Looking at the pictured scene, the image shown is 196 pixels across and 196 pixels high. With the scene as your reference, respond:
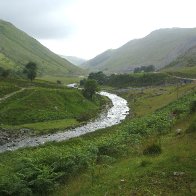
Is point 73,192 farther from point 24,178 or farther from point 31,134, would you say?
point 31,134

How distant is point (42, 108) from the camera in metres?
105

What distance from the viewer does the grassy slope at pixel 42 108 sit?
93.1 m

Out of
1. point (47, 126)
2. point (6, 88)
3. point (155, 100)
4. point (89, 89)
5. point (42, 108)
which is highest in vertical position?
point (6, 88)

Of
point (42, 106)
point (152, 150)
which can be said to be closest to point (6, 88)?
point (42, 106)

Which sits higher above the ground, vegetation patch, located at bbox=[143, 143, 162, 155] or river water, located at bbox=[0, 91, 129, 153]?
vegetation patch, located at bbox=[143, 143, 162, 155]

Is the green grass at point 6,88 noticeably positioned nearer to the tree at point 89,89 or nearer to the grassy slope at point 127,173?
the tree at point 89,89

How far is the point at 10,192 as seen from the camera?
86.9 ft

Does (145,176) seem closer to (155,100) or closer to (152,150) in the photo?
(152,150)

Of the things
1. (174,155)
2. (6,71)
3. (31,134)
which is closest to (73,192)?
(174,155)

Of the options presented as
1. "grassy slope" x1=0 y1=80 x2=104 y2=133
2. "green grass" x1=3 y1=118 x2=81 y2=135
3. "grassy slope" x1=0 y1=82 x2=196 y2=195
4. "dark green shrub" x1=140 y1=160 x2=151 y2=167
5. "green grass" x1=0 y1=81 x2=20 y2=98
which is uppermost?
"green grass" x1=0 y1=81 x2=20 y2=98

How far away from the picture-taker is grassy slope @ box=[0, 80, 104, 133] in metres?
93.1

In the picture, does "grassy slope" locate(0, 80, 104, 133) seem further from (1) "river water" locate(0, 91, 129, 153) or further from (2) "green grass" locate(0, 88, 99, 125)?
(1) "river water" locate(0, 91, 129, 153)

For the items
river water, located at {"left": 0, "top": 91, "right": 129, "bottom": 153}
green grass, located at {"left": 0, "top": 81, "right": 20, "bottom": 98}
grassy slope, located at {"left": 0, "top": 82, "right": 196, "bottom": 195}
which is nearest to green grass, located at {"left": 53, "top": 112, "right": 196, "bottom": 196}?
grassy slope, located at {"left": 0, "top": 82, "right": 196, "bottom": 195}

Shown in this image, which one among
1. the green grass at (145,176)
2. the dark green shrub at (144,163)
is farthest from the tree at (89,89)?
the dark green shrub at (144,163)
